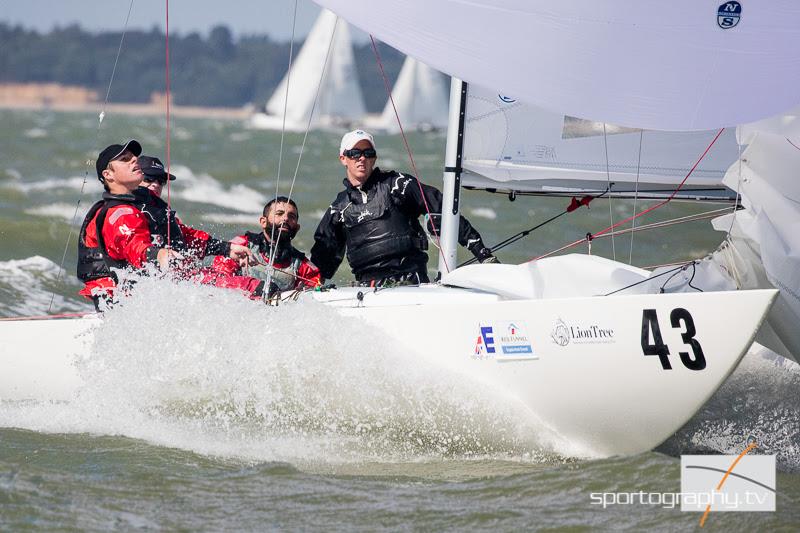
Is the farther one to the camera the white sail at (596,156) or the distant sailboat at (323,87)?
the distant sailboat at (323,87)

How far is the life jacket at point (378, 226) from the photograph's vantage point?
4.24 metres

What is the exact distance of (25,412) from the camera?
13.7 feet

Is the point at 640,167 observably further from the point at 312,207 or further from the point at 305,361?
the point at 312,207

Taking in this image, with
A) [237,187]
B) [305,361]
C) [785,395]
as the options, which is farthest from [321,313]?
[237,187]

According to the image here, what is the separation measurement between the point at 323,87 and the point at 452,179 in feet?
103

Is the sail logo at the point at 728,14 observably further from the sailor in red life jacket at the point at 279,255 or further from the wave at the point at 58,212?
the wave at the point at 58,212

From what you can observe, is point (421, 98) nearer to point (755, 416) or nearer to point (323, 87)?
point (323, 87)

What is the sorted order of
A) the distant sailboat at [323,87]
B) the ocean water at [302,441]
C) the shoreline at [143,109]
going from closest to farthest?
1. the ocean water at [302,441]
2. the distant sailboat at [323,87]
3. the shoreline at [143,109]

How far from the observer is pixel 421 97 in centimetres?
3797

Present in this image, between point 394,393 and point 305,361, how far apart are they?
0.32m

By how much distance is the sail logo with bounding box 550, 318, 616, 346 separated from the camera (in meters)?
3.27

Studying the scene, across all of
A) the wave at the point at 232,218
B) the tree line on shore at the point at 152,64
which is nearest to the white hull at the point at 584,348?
the wave at the point at 232,218

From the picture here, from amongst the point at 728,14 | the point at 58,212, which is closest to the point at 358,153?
the point at 728,14

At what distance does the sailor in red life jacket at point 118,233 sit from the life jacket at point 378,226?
43 cm
